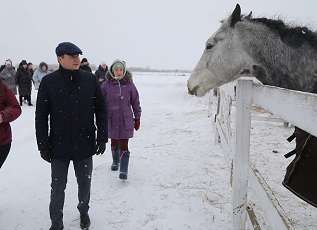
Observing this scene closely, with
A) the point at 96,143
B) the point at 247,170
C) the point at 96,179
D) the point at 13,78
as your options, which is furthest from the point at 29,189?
the point at 13,78

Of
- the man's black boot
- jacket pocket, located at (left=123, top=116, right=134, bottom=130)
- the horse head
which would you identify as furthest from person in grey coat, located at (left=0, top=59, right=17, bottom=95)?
the horse head

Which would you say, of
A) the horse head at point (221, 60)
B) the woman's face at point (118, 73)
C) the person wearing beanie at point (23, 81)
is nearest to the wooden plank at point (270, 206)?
the horse head at point (221, 60)

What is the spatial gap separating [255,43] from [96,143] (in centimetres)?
212

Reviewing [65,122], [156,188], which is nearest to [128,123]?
[156,188]

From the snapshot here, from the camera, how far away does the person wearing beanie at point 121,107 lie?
4117 mm

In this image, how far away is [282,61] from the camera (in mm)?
2582

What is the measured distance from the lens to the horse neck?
8.13 feet

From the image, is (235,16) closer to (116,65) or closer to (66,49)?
(66,49)

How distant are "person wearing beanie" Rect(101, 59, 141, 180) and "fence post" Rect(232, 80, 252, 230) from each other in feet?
6.64

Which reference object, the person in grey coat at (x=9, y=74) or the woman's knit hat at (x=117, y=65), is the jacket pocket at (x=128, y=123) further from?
the person in grey coat at (x=9, y=74)

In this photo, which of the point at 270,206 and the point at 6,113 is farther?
the point at 6,113

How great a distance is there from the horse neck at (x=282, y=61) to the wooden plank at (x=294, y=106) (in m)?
0.79

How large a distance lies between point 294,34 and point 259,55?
Answer: 1.21ft

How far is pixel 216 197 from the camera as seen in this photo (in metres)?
3.63
